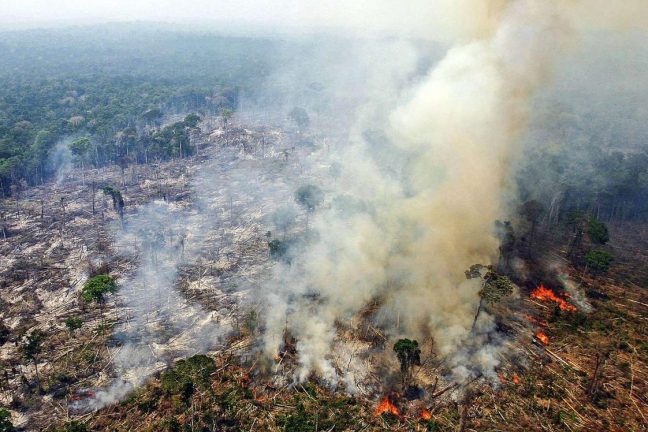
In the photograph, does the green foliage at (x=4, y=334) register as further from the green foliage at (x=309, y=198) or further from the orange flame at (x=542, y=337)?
the orange flame at (x=542, y=337)

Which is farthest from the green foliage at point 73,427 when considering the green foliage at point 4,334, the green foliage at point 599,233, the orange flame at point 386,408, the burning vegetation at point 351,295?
the green foliage at point 599,233

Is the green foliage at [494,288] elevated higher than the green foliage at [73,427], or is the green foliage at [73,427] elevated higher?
the green foliage at [494,288]

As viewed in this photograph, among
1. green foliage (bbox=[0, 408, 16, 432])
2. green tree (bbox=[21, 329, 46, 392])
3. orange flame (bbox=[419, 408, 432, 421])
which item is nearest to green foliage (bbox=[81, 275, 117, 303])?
green tree (bbox=[21, 329, 46, 392])

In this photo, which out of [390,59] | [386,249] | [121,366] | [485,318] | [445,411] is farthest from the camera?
[390,59]

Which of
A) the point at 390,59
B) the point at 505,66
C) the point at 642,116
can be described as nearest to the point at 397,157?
the point at 505,66

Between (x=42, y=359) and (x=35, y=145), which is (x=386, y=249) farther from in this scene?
(x=35, y=145)

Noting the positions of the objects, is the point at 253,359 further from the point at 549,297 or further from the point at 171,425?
the point at 549,297

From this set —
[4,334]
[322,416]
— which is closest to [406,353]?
[322,416]
